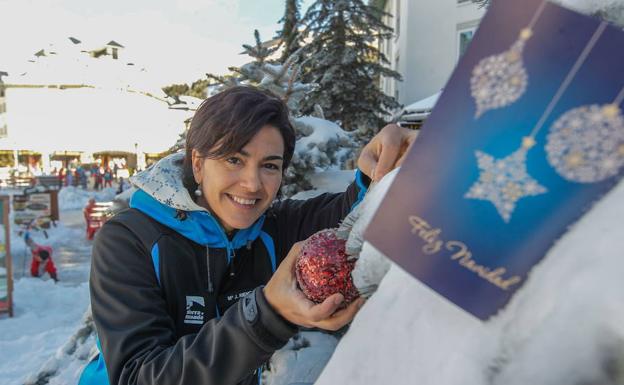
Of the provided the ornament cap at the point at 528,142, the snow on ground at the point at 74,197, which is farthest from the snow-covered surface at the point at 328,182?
the snow on ground at the point at 74,197

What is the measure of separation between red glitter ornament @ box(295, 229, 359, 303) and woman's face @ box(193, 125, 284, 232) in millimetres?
622

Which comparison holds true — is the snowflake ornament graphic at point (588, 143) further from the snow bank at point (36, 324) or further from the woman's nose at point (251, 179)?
the snow bank at point (36, 324)

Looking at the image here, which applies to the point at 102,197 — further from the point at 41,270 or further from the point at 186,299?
the point at 186,299

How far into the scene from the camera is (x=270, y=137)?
5.16ft

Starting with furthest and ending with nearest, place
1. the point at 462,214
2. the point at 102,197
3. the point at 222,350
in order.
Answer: the point at 102,197 < the point at 222,350 < the point at 462,214

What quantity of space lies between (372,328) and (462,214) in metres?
0.23

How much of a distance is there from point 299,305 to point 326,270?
0.12 meters

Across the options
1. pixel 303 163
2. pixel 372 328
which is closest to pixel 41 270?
pixel 303 163

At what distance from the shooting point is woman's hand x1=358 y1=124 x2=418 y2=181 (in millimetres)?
1212

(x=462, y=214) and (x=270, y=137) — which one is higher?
(x=462, y=214)

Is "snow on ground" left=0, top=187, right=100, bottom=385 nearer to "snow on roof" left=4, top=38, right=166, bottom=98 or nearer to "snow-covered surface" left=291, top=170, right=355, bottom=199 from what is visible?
"snow-covered surface" left=291, top=170, right=355, bottom=199

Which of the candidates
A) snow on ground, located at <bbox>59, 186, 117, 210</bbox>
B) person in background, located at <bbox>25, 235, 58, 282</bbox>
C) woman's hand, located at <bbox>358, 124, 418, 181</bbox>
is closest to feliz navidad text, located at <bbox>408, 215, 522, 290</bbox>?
woman's hand, located at <bbox>358, 124, 418, 181</bbox>

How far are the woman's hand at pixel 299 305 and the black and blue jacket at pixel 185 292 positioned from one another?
0.04 meters

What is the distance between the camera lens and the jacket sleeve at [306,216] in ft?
6.35
